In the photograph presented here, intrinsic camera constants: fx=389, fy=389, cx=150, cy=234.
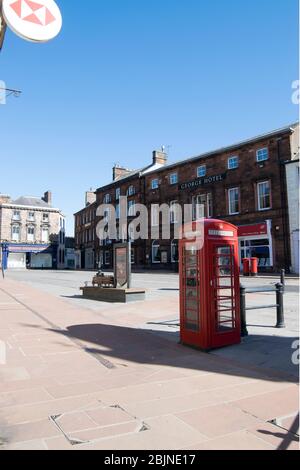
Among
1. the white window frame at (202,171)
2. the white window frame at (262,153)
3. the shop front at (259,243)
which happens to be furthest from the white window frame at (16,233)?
the white window frame at (262,153)

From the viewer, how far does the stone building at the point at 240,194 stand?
2719 cm

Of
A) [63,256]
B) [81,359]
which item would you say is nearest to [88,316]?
[81,359]

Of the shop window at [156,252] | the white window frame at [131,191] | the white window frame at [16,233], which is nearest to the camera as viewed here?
the shop window at [156,252]

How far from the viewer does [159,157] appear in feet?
145

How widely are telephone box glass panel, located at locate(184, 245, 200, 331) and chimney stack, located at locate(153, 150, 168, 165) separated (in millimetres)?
37440

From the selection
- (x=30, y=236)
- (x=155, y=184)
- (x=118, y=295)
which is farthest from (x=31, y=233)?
(x=118, y=295)

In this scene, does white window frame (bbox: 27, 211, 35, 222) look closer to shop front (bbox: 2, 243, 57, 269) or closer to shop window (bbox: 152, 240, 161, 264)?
shop front (bbox: 2, 243, 57, 269)

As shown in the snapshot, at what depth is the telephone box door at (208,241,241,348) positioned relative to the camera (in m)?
6.88

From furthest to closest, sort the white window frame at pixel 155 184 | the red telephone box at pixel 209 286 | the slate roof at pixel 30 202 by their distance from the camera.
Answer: the slate roof at pixel 30 202
the white window frame at pixel 155 184
the red telephone box at pixel 209 286

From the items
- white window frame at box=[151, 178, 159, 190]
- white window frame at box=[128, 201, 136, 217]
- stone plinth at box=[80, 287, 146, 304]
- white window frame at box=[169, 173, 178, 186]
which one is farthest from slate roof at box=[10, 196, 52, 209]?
stone plinth at box=[80, 287, 146, 304]

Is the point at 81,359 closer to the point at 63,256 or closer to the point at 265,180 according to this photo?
the point at 265,180

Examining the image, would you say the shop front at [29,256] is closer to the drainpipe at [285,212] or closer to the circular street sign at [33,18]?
the drainpipe at [285,212]

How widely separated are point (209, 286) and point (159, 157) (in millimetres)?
38769

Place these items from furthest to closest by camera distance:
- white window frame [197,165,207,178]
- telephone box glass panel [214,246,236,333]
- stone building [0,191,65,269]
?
stone building [0,191,65,269]
white window frame [197,165,207,178]
telephone box glass panel [214,246,236,333]
